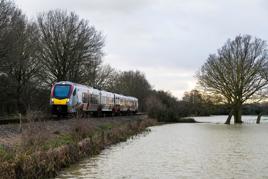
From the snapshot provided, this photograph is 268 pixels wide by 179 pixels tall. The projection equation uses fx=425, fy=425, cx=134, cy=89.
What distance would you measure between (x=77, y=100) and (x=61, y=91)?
199 cm

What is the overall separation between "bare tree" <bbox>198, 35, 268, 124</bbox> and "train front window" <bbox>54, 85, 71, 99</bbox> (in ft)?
84.8

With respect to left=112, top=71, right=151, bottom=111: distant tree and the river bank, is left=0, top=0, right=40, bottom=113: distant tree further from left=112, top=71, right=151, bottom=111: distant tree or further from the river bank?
left=112, top=71, right=151, bottom=111: distant tree

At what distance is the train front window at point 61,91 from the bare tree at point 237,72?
25836 millimetres

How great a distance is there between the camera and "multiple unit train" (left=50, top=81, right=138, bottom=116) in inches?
1289

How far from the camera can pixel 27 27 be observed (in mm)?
45781

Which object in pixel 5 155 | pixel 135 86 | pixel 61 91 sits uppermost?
pixel 135 86

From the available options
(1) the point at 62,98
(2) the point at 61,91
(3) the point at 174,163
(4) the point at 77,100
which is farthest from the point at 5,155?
(4) the point at 77,100

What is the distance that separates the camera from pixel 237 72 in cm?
5303

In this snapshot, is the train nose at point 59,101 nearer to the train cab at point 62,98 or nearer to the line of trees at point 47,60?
the train cab at point 62,98

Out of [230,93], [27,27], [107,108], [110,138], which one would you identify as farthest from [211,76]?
[110,138]

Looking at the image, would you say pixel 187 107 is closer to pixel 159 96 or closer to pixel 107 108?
pixel 159 96

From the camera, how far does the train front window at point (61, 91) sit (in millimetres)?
32781

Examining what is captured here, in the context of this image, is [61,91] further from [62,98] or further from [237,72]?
[237,72]

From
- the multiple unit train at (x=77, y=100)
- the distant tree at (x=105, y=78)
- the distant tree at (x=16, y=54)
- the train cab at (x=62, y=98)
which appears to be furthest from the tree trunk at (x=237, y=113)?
the train cab at (x=62, y=98)
